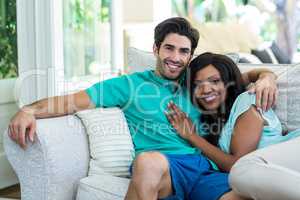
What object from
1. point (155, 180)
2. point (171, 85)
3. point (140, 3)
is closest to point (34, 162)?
point (155, 180)

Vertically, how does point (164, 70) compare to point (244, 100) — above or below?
above

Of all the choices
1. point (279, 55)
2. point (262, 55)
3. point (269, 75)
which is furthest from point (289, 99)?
point (279, 55)

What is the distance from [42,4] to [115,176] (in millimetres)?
1678

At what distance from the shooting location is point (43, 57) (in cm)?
339

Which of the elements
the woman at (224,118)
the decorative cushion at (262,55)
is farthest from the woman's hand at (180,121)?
the decorative cushion at (262,55)

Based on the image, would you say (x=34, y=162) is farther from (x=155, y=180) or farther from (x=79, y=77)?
(x=79, y=77)

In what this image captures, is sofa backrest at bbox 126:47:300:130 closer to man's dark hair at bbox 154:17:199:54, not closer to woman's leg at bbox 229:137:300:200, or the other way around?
man's dark hair at bbox 154:17:199:54

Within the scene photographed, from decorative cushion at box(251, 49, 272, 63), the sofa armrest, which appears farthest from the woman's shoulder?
decorative cushion at box(251, 49, 272, 63)

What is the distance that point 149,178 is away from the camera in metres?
1.77

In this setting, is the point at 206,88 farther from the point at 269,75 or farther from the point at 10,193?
the point at 10,193

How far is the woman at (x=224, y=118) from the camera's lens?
197 cm

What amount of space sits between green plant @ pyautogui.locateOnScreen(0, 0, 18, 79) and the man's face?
1373mm

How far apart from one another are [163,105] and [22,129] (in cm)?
59

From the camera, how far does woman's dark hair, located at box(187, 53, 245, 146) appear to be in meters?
2.16
